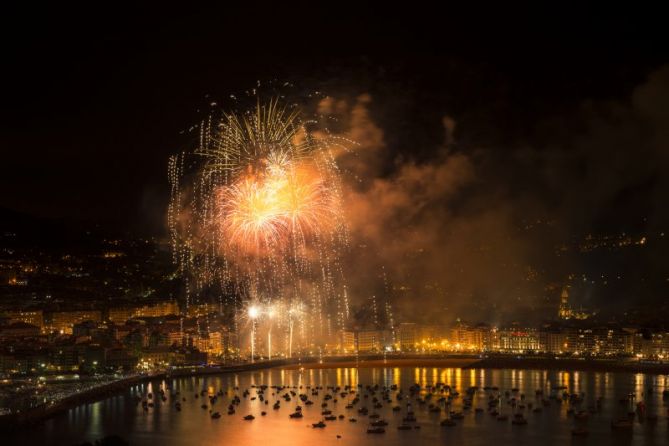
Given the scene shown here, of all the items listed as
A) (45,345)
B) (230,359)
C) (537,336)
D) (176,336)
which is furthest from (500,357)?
(45,345)

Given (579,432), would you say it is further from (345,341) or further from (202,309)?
(202,309)

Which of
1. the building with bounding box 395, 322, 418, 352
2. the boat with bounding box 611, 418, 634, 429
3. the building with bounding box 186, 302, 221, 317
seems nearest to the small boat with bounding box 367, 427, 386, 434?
the boat with bounding box 611, 418, 634, 429

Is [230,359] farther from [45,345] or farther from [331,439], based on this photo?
[331,439]

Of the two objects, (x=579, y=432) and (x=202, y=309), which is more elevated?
(x=202, y=309)

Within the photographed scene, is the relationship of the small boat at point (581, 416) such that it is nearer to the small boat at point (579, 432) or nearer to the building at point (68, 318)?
the small boat at point (579, 432)

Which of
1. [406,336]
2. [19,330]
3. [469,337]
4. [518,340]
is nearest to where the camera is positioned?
[19,330]

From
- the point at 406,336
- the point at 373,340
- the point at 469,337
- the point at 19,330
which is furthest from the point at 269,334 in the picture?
the point at 19,330

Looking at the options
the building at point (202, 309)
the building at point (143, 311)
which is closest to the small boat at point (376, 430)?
the building at point (202, 309)

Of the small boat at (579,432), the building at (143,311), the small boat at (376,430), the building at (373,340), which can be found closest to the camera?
the small boat at (579,432)

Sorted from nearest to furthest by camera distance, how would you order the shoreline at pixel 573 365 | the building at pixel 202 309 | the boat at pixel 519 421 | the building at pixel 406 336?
1. the boat at pixel 519 421
2. the shoreline at pixel 573 365
3. the building at pixel 406 336
4. the building at pixel 202 309
